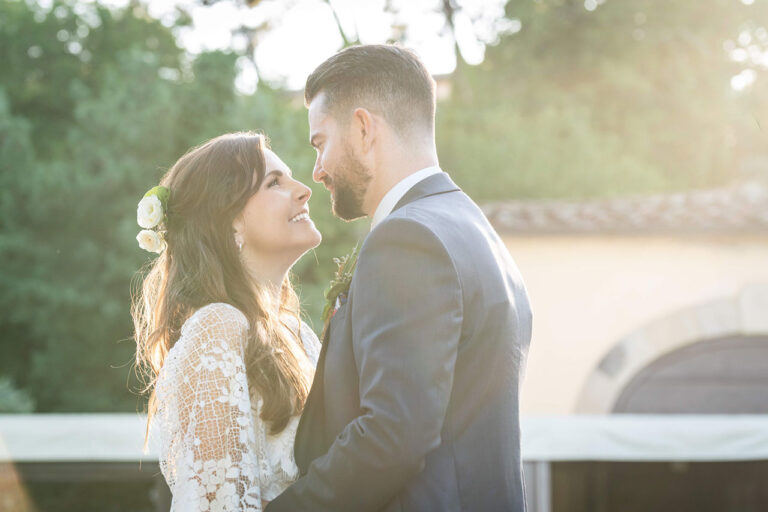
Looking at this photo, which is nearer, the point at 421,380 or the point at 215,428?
the point at 421,380

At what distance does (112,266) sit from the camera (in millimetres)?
10016

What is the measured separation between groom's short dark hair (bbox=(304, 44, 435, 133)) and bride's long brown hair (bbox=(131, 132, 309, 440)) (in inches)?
21.1

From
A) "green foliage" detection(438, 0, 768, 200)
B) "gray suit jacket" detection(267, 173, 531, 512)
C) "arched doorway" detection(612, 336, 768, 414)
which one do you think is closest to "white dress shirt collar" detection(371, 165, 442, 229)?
"gray suit jacket" detection(267, 173, 531, 512)

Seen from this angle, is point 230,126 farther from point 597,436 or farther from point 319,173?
point 319,173

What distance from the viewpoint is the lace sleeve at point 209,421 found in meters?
2.21

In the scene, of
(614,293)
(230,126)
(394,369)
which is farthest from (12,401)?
(394,369)

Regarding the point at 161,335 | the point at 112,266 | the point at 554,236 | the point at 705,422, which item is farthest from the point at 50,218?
the point at 161,335

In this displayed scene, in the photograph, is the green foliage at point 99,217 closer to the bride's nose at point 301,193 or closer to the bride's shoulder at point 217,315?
the bride's nose at point 301,193

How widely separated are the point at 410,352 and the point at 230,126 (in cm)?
905

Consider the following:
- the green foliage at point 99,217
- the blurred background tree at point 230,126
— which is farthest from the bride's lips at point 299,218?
the green foliage at point 99,217

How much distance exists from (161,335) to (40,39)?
43.3 feet

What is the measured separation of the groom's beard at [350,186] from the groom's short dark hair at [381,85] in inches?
5.6

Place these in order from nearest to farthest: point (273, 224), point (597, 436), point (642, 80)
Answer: point (273, 224) → point (597, 436) → point (642, 80)

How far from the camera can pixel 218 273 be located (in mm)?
2539
